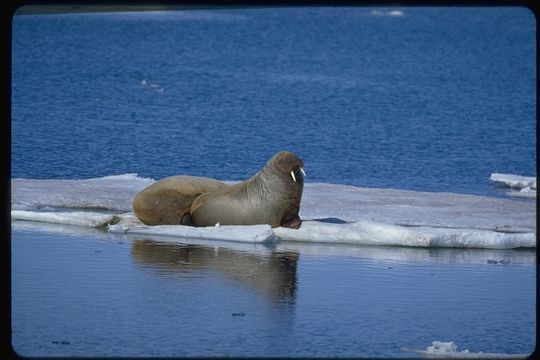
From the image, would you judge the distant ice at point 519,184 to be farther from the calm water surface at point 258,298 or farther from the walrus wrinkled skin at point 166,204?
the walrus wrinkled skin at point 166,204

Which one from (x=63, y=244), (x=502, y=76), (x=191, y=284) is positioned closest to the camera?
(x=191, y=284)

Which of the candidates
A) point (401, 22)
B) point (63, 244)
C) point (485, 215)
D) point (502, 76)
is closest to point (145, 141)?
point (485, 215)

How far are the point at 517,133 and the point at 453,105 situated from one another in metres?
7.82

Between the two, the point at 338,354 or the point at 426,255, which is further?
the point at 426,255

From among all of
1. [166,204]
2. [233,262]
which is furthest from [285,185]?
[233,262]

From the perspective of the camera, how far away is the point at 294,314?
923cm

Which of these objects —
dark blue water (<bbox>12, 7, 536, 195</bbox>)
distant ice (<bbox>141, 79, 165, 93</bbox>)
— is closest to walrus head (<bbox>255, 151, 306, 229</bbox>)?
dark blue water (<bbox>12, 7, 536, 195</bbox>)

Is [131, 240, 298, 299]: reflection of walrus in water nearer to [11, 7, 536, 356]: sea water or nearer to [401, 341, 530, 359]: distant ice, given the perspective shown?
[11, 7, 536, 356]: sea water

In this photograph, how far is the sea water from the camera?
890cm

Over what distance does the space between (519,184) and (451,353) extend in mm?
9547

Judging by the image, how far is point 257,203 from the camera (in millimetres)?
12414

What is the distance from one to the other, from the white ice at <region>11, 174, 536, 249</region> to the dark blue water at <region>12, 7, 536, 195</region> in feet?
13.2

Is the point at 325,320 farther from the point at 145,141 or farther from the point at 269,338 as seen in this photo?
the point at 145,141

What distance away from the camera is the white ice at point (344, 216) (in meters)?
12.0
